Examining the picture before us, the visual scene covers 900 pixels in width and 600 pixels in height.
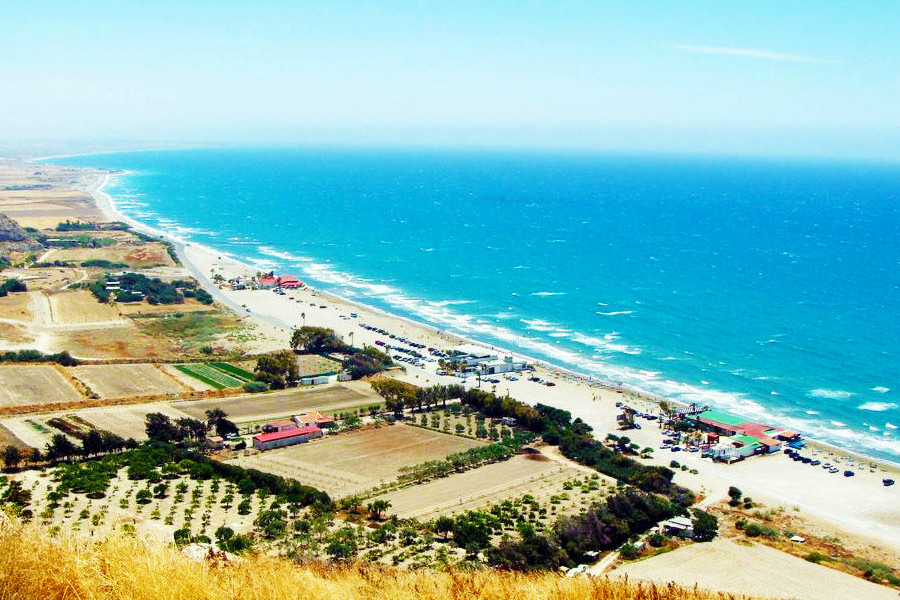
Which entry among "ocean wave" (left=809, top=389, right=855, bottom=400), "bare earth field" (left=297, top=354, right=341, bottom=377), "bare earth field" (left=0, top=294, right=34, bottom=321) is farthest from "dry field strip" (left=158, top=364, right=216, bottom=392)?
"ocean wave" (left=809, top=389, right=855, bottom=400)

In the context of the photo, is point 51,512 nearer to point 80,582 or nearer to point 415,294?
point 80,582

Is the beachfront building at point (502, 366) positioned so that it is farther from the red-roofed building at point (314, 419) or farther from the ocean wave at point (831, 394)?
the ocean wave at point (831, 394)

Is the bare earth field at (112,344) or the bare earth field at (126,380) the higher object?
the bare earth field at (112,344)

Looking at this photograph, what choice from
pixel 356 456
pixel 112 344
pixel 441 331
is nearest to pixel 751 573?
pixel 356 456

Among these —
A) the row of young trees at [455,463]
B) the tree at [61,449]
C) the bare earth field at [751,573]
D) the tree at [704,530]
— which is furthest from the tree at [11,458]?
the tree at [704,530]

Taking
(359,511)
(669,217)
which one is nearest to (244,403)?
(359,511)
